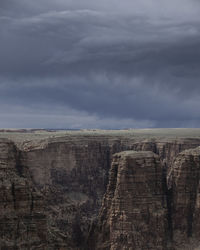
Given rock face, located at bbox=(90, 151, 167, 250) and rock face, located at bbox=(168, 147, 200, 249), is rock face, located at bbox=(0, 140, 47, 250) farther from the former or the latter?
rock face, located at bbox=(168, 147, 200, 249)

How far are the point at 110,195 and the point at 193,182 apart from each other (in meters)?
8.97

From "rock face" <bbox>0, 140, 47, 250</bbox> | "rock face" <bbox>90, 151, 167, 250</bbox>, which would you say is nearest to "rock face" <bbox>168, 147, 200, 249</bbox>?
"rock face" <bbox>90, 151, 167, 250</bbox>

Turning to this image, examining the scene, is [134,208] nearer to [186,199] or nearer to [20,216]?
[186,199]

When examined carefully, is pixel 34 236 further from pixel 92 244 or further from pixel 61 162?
pixel 61 162

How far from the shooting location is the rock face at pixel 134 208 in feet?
231

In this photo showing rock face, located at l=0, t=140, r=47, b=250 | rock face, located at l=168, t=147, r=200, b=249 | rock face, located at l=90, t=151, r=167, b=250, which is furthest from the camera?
rock face, located at l=168, t=147, r=200, b=249

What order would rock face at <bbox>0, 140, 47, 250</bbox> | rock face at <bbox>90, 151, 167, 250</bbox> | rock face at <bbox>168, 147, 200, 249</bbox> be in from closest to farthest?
1. rock face at <bbox>0, 140, 47, 250</bbox>
2. rock face at <bbox>90, 151, 167, 250</bbox>
3. rock face at <bbox>168, 147, 200, 249</bbox>

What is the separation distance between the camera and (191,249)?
7006 cm

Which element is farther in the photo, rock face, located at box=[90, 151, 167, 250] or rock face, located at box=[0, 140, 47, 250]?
rock face, located at box=[90, 151, 167, 250]

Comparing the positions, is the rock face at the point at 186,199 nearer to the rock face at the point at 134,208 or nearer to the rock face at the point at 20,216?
the rock face at the point at 134,208

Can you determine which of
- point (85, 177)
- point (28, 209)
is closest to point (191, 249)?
point (28, 209)

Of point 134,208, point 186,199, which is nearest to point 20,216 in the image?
point 134,208

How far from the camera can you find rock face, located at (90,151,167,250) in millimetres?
70375

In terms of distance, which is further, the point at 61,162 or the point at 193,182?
the point at 61,162
